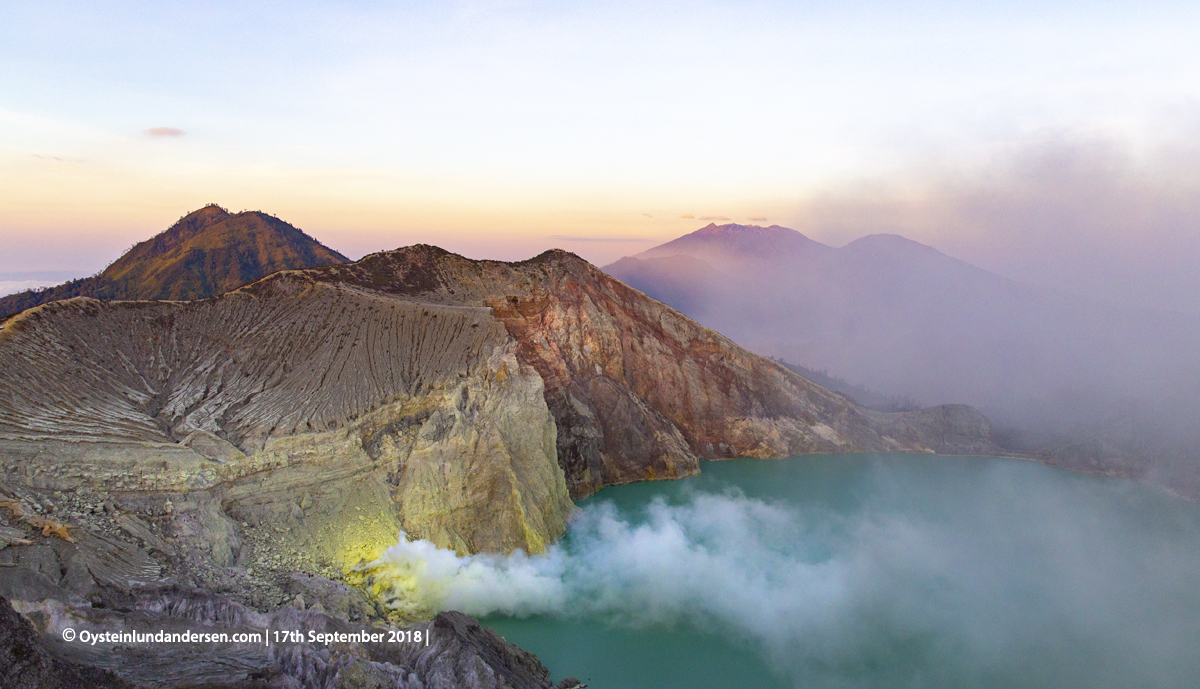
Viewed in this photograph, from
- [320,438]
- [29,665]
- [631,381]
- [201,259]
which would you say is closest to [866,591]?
[631,381]

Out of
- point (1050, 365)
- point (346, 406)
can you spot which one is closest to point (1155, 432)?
point (1050, 365)

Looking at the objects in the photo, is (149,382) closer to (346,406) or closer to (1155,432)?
(346,406)

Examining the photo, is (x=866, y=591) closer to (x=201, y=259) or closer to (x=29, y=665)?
(x=29, y=665)

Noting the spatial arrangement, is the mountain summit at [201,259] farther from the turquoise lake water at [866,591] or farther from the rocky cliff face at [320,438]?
the turquoise lake water at [866,591]

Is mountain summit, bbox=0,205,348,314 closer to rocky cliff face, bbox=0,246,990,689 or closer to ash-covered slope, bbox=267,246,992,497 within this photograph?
ash-covered slope, bbox=267,246,992,497

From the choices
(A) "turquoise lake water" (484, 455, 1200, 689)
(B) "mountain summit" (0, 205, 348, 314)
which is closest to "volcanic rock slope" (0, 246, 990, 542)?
(A) "turquoise lake water" (484, 455, 1200, 689)

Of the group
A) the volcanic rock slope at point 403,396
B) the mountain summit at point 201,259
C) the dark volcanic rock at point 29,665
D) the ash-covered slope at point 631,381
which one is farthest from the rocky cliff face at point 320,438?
the mountain summit at point 201,259
